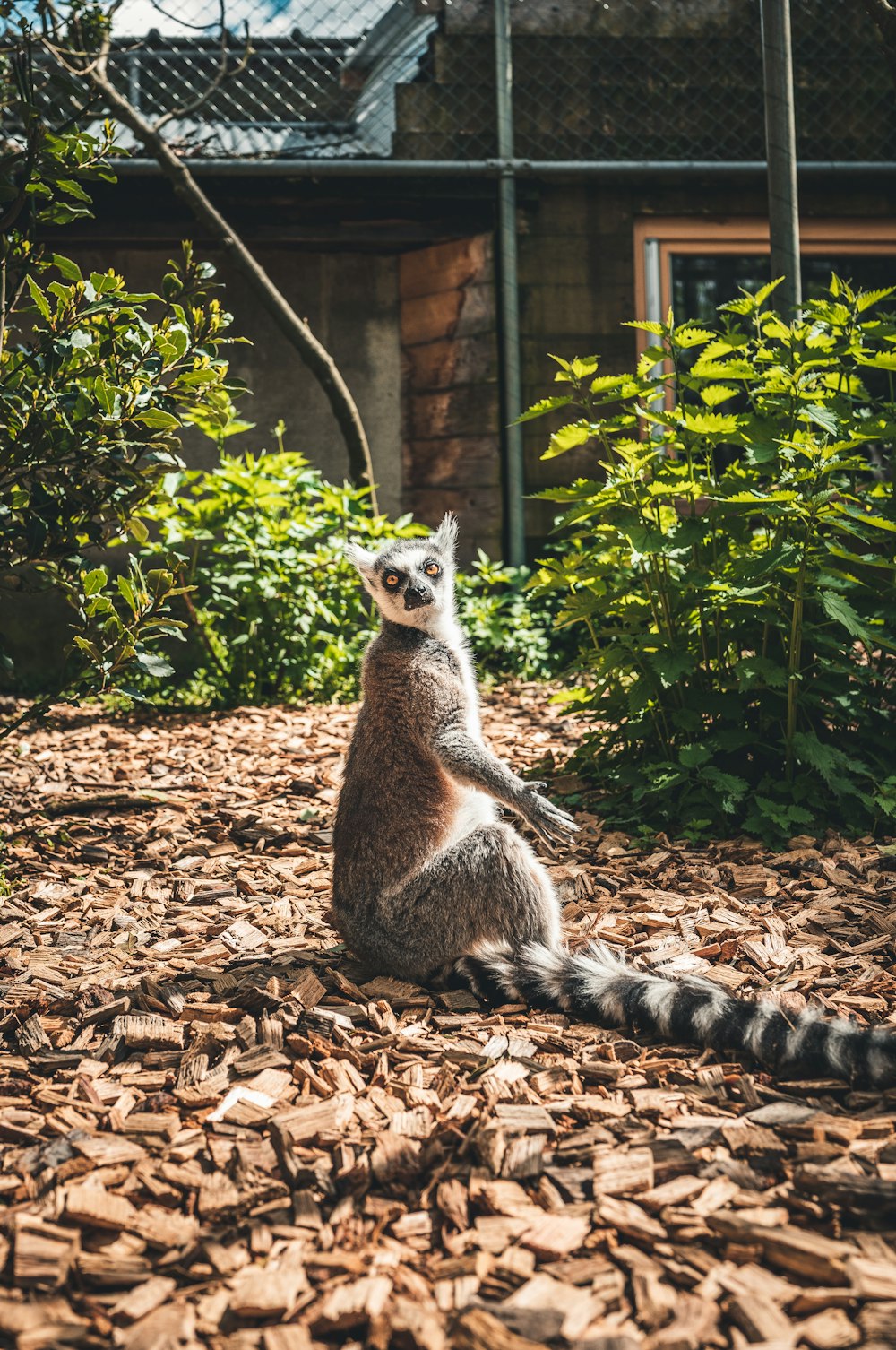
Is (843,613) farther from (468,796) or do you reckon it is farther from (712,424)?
(468,796)

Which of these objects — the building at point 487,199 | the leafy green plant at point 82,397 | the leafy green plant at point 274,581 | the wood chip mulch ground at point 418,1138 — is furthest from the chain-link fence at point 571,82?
the wood chip mulch ground at point 418,1138

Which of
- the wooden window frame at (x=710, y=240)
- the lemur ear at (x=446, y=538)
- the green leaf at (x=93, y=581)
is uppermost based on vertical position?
the wooden window frame at (x=710, y=240)


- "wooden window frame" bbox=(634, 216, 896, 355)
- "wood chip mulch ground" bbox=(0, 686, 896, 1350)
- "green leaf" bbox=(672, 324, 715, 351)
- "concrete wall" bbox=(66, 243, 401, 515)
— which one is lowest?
"wood chip mulch ground" bbox=(0, 686, 896, 1350)

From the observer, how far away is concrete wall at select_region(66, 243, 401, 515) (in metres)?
8.93

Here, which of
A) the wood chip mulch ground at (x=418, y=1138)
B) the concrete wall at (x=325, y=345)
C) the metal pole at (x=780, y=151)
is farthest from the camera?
the concrete wall at (x=325, y=345)

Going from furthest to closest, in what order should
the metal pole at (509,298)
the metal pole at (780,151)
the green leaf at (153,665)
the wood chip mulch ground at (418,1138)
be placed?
the metal pole at (509,298) → the metal pole at (780,151) → the green leaf at (153,665) → the wood chip mulch ground at (418,1138)

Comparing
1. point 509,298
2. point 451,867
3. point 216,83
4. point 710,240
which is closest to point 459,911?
point 451,867

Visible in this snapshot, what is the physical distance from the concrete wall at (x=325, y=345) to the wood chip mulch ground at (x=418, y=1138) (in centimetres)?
551

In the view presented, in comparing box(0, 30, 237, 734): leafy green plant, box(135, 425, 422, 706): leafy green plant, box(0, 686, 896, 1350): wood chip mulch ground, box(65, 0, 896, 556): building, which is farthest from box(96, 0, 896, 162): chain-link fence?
box(0, 686, 896, 1350): wood chip mulch ground

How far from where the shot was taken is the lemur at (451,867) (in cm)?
292

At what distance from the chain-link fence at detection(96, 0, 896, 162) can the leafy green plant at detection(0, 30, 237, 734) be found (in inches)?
195

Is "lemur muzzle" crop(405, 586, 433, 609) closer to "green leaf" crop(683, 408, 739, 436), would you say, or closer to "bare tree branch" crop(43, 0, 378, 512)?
"green leaf" crop(683, 408, 739, 436)

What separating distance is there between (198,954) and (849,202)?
8478 mm

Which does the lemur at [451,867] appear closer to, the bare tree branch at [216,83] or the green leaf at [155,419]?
the green leaf at [155,419]
